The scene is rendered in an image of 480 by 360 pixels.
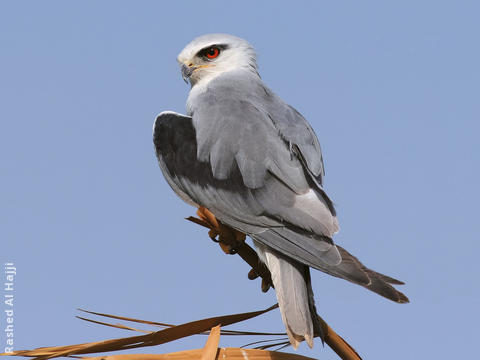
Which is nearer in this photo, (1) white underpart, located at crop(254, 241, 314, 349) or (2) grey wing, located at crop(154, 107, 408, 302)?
(1) white underpart, located at crop(254, 241, 314, 349)

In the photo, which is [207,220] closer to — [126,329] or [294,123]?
[294,123]

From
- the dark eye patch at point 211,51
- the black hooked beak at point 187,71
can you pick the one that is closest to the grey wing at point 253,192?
the black hooked beak at point 187,71

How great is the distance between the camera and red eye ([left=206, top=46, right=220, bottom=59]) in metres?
5.44

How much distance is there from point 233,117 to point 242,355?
194 cm

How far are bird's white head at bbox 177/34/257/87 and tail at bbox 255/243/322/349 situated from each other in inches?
76.2

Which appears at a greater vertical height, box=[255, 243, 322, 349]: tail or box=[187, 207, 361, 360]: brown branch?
box=[187, 207, 361, 360]: brown branch

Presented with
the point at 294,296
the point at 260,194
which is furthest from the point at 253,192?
the point at 294,296

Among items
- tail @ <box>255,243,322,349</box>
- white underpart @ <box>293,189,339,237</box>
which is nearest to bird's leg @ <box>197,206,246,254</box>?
tail @ <box>255,243,322,349</box>

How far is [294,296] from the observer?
11.3ft

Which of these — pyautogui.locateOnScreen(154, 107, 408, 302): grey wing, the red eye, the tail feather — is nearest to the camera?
the tail feather

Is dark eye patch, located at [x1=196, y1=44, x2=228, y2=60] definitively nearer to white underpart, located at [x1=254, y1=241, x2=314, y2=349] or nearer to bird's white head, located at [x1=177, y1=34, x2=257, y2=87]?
bird's white head, located at [x1=177, y1=34, x2=257, y2=87]

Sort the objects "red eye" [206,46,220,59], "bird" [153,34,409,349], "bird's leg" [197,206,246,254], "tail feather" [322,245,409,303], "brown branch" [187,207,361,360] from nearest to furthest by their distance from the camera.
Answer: "tail feather" [322,245,409,303] < "bird" [153,34,409,349] < "brown branch" [187,207,361,360] < "bird's leg" [197,206,246,254] < "red eye" [206,46,220,59]

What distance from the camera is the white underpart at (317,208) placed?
3.75 metres

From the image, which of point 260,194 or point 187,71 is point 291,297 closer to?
point 260,194
